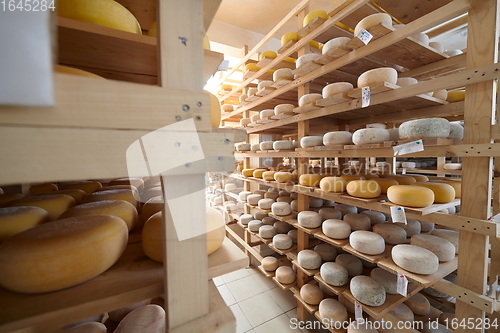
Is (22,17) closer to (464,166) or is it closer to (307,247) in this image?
(464,166)

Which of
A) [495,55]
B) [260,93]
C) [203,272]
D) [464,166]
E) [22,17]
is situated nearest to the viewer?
[22,17]

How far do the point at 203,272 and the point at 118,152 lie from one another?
1.04ft

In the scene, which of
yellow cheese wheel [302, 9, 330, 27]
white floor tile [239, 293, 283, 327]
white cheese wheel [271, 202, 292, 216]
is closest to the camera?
yellow cheese wheel [302, 9, 330, 27]

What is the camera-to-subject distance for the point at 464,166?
1.08 metres

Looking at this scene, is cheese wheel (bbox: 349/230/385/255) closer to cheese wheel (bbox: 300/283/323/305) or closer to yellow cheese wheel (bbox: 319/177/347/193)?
yellow cheese wheel (bbox: 319/177/347/193)

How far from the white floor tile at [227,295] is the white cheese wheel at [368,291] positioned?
1414mm

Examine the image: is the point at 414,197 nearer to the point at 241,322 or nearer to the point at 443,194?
the point at 443,194

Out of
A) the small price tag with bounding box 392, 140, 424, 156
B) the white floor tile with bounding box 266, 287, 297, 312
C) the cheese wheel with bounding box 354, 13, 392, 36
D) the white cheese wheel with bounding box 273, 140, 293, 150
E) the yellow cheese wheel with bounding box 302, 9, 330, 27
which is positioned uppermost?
the yellow cheese wheel with bounding box 302, 9, 330, 27

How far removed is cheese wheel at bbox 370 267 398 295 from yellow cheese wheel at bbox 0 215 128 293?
1804 mm

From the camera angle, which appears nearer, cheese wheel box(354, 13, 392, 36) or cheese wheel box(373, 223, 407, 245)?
cheese wheel box(354, 13, 392, 36)

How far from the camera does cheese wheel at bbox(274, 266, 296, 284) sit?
2152 mm

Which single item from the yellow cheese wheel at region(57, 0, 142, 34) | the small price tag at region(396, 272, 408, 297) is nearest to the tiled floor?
the small price tag at region(396, 272, 408, 297)

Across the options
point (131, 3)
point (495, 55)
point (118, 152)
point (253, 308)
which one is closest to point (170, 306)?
point (118, 152)

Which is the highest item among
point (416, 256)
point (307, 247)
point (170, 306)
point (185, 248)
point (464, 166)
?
point (464, 166)
